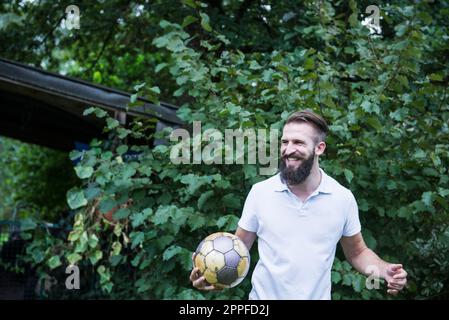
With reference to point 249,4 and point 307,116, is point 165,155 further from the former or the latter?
point 249,4

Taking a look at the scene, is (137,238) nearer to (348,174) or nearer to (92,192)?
(92,192)

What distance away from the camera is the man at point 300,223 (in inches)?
Answer: 139

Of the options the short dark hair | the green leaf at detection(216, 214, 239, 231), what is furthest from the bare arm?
the green leaf at detection(216, 214, 239, 231)

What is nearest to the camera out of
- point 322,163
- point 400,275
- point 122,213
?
point 400,275

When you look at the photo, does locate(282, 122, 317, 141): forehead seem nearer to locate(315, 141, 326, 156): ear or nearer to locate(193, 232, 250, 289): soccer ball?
locate(315, 141, 326, 156): ear

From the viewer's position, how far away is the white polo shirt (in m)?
3.54

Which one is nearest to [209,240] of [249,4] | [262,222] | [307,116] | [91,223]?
[262,222]

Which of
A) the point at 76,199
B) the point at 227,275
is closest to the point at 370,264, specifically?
the point at 227,275

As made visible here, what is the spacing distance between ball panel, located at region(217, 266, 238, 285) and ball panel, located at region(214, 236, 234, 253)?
0.10 m

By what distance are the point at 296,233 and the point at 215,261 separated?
47 centimetres

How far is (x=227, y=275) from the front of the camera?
362 centimetres

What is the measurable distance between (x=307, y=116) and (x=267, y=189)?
472mm

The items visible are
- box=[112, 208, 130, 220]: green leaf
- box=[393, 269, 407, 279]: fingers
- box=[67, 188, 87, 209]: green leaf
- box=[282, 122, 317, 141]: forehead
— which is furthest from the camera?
box=[67, 188, 87, 209]: green leaf

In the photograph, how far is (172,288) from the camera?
5.52 m
